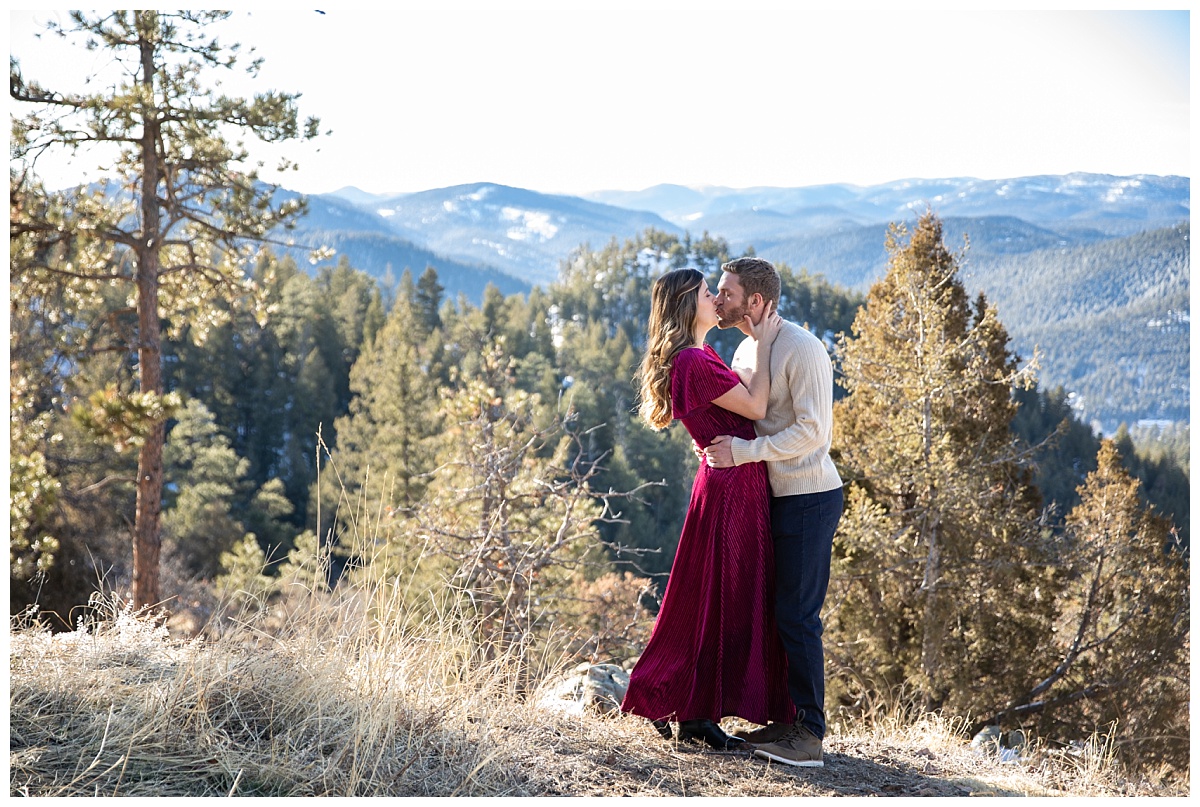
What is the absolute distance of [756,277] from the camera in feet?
10.5

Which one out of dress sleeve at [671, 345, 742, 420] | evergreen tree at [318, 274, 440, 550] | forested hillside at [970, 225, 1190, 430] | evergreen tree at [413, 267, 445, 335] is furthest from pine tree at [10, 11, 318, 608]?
forested hillside at [970, 225, 1190, 430]

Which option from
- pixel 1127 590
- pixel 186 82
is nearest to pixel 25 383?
pixel 186 82

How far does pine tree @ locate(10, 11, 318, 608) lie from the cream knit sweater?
7.29 m

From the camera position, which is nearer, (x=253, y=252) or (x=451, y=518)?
(x=451, y=518)

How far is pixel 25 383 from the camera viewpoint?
9.85 meters

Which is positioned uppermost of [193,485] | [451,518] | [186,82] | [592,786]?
[186,82]

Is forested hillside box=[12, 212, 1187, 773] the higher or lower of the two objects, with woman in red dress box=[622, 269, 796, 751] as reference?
lower

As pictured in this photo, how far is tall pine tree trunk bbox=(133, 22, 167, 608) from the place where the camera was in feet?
31.0

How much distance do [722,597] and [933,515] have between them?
8131 mm

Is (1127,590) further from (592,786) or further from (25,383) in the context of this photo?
(25,383)

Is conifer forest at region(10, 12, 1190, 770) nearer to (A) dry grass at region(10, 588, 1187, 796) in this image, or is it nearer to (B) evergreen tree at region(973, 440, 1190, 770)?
(B) evergreen tree at region(973, 440, 1190, 770)

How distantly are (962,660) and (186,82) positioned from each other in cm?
1056

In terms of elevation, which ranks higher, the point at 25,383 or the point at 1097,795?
the point at 25,383

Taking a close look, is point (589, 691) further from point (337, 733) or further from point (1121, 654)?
point (1121, 654)
